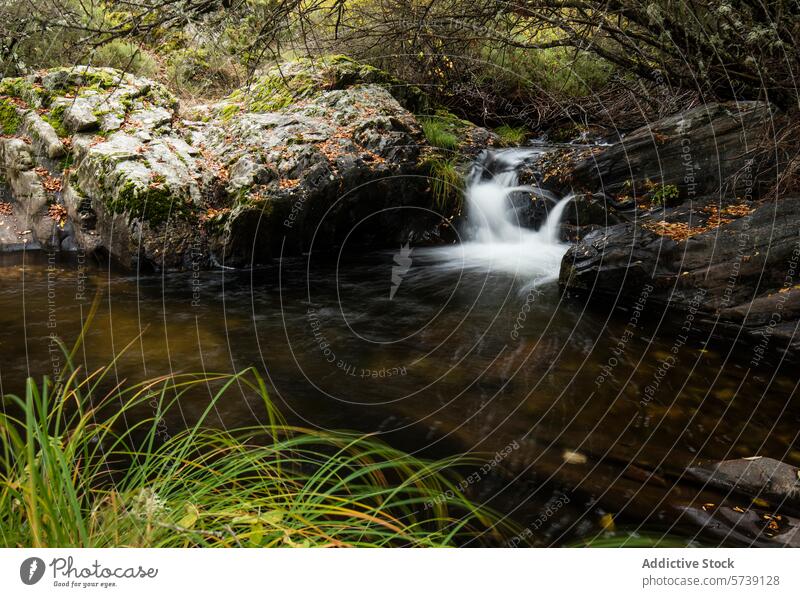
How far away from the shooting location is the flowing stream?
114 inches

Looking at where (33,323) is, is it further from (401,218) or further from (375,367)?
(401,218)

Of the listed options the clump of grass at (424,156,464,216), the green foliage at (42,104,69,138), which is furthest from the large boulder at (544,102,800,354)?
the green foliage at (42,104,69,138)

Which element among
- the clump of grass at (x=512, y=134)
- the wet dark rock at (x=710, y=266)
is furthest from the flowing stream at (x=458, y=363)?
the clump of grass at (x=512, y=134)

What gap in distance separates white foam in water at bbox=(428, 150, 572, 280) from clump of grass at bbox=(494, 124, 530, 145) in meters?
1.16

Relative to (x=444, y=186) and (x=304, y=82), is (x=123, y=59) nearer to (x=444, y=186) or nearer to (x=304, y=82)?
(x=304, y=82)

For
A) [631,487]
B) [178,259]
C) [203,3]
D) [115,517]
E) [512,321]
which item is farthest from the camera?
[178,259]

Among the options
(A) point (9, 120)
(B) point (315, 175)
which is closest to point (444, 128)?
(B) point (315, 175)

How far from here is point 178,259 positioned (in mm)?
6547

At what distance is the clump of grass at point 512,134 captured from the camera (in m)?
9.68

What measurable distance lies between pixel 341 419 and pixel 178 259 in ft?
14.0

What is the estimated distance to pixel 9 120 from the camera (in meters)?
7.75

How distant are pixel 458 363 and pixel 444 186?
4.35 m

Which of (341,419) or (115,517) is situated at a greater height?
(115,517)
